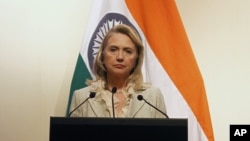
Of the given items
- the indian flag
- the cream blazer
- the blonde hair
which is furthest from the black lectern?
the indian flag

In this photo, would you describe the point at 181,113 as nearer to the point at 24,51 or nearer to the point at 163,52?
the point at 163,52

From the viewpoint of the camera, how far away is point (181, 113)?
1855 millimetres

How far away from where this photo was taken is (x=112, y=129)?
88 cm

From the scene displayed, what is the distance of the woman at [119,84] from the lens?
4.84ft

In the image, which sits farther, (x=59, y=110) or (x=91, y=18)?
(x=59, y=110)

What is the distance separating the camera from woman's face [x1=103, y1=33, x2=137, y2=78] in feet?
5.20

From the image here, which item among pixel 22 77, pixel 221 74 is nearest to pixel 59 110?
pixel 22 77

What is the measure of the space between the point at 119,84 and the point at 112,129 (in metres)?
0.71

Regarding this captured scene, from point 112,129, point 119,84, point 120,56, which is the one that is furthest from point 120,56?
point 112,129

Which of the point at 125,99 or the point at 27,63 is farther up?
the point at 27,63

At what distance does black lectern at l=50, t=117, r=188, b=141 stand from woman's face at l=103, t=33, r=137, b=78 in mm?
703

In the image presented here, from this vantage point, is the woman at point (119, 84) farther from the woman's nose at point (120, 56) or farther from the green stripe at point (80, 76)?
the green stripe at point (80, 76)

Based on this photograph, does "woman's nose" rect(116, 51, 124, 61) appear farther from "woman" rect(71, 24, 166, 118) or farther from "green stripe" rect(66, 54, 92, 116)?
"green stripe" rect(66, 54, 92, 116)

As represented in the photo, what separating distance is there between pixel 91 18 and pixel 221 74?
0.84 m
